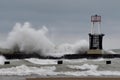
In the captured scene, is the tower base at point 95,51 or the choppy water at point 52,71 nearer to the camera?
the choppy water at point 52,71

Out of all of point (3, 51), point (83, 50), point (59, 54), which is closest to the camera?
point (3, 51)

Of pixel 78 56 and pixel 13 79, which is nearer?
pixel 13 79

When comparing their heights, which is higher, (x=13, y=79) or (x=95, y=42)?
(x=95, y=42)

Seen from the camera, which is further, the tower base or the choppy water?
the tower base

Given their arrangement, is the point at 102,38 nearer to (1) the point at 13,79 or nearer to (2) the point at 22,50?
(2) the point at 22,50

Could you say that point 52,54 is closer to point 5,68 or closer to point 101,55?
point 101,55

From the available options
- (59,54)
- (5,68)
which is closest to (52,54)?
(59,54)

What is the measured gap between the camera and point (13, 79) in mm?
31953

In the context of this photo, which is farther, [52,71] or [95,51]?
[95,51]

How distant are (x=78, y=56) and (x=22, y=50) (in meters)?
9.51

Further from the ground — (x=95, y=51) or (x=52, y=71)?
(x=95, y=51)

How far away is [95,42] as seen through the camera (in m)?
85.7

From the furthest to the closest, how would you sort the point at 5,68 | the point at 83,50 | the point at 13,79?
the point at 83,50
the point at 5,68
the point at 13,79

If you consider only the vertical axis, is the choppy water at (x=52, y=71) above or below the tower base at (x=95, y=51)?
below
